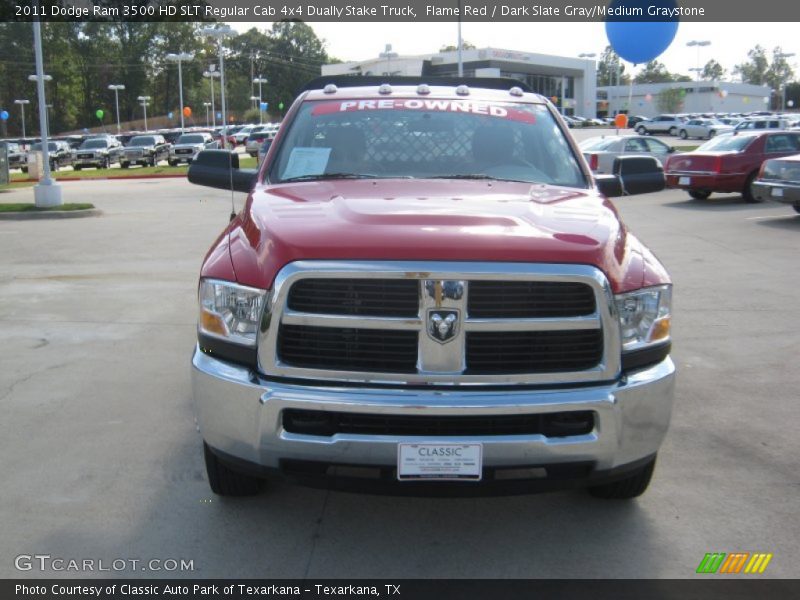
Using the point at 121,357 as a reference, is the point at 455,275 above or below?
above

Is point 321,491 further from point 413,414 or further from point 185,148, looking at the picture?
point 185,148

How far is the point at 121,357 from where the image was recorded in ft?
21.8

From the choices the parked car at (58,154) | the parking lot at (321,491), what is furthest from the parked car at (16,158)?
the parking lot at (321,491)

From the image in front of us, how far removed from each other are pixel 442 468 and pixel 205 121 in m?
114

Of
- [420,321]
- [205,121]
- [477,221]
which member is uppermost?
[205,121]

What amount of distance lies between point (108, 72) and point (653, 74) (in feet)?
349

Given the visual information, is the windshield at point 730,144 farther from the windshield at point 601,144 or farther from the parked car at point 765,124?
the parked car at point 765,124

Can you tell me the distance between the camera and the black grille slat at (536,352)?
3.27 meters

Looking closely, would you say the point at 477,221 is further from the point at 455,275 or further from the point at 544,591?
the point at 544,591

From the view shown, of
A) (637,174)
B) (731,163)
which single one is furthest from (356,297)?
(731,163)

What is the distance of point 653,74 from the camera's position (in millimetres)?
163500

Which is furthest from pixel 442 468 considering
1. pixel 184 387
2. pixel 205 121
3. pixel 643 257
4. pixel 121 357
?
pixel 205 121

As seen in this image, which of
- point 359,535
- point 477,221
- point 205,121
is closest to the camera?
point 477,221

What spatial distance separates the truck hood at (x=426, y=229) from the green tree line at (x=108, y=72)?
302ft
